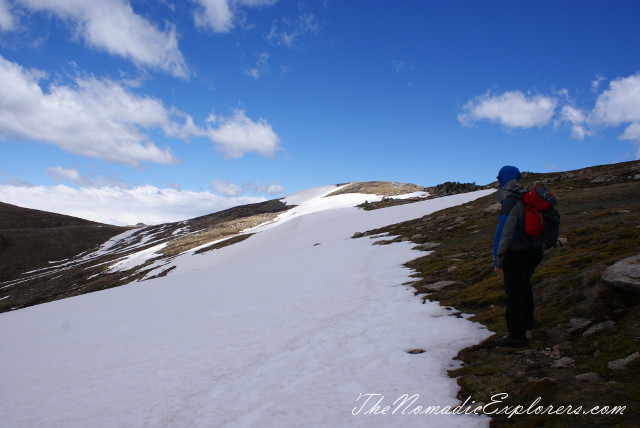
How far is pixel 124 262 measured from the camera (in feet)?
234

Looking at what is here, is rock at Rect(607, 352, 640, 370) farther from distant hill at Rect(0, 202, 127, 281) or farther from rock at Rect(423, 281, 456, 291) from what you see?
distant hill at Rect(0, 202, 127, 281)

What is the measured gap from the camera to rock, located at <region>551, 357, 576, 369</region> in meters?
5.09

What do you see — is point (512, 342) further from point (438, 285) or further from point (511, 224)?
point (438, 285)

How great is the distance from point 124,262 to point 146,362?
72.6 m

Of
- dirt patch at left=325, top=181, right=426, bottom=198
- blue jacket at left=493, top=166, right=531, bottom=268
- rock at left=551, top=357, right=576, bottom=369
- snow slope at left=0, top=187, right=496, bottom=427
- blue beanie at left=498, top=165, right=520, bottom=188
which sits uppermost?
dirt patch at left=325, top=181, right=426, bottom=198

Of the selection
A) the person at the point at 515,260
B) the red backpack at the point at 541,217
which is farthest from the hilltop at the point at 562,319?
the red backpack at the point at 541,217

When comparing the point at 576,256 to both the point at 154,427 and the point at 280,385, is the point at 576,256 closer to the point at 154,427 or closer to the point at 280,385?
the point at 280,385

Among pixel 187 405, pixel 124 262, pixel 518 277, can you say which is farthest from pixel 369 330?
pixel 124 262

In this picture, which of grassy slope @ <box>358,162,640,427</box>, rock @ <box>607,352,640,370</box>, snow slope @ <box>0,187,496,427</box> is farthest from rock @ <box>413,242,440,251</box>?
rock @ <box>607,352,640,370</box>

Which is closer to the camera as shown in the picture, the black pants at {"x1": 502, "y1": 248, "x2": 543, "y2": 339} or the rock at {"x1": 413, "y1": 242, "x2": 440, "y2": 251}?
the black pants at {"x1": 502, "y1": 248, "x2": 543, "y2": 339}

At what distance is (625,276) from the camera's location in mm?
5875

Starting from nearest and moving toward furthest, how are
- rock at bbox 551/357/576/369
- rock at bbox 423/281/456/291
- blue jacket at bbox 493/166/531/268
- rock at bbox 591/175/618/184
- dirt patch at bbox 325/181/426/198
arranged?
rock at bbox 551/357/576/369 → blue jacket at bbox 493/166/531/268 → rock at bbox 423/281/456/291 → rock at bbox 591/175/618/184 → dirt patch at bbox 325/181/426/198

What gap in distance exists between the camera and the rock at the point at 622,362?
4.56 m

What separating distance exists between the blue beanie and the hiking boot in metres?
3.04
